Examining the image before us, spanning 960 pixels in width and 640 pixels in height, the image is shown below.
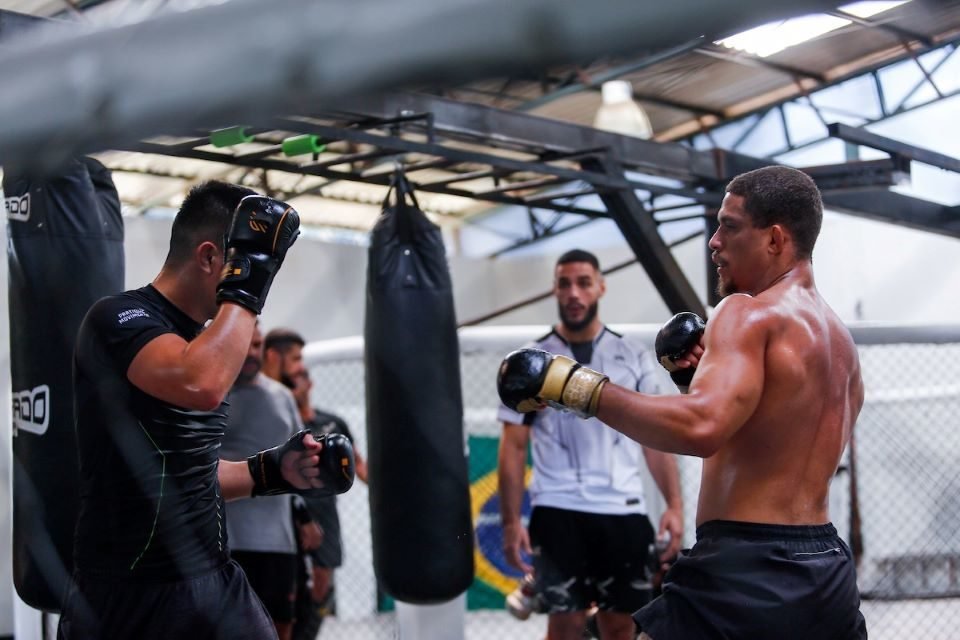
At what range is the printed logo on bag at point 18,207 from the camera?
9.41 feet

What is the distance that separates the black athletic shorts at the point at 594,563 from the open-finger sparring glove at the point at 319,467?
157 cm

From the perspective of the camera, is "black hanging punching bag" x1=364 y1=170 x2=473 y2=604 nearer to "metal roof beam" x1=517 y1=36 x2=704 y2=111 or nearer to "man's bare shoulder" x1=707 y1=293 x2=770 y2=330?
"man's bare shoulder" x1=707 y1=293 x2=770 y2=330

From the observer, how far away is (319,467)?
2365 millimetres

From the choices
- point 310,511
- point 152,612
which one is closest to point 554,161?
point 310,511

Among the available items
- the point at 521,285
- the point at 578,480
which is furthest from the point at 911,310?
the point at 578,480

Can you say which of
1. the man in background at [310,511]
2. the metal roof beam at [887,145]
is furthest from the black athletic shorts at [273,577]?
the metal roof beam at [887,145]

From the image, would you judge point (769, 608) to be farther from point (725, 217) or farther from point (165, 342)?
point (165, 342)

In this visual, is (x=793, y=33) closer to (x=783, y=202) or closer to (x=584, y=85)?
(x=584, y=85)

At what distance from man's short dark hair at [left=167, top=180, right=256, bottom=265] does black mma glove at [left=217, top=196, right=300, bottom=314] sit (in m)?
0.10

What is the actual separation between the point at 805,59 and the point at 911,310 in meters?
2.47

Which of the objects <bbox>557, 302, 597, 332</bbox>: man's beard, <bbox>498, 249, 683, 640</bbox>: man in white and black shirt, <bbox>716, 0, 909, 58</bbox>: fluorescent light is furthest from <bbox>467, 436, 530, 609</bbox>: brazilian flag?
<bbox>716, 0, 909, 58</bbox>: fluorescent light

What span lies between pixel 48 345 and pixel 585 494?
6.30ft

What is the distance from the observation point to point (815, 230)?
7.33ft

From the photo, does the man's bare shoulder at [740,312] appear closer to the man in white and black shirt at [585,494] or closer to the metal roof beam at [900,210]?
the man in white and black shirt at [585,494]
